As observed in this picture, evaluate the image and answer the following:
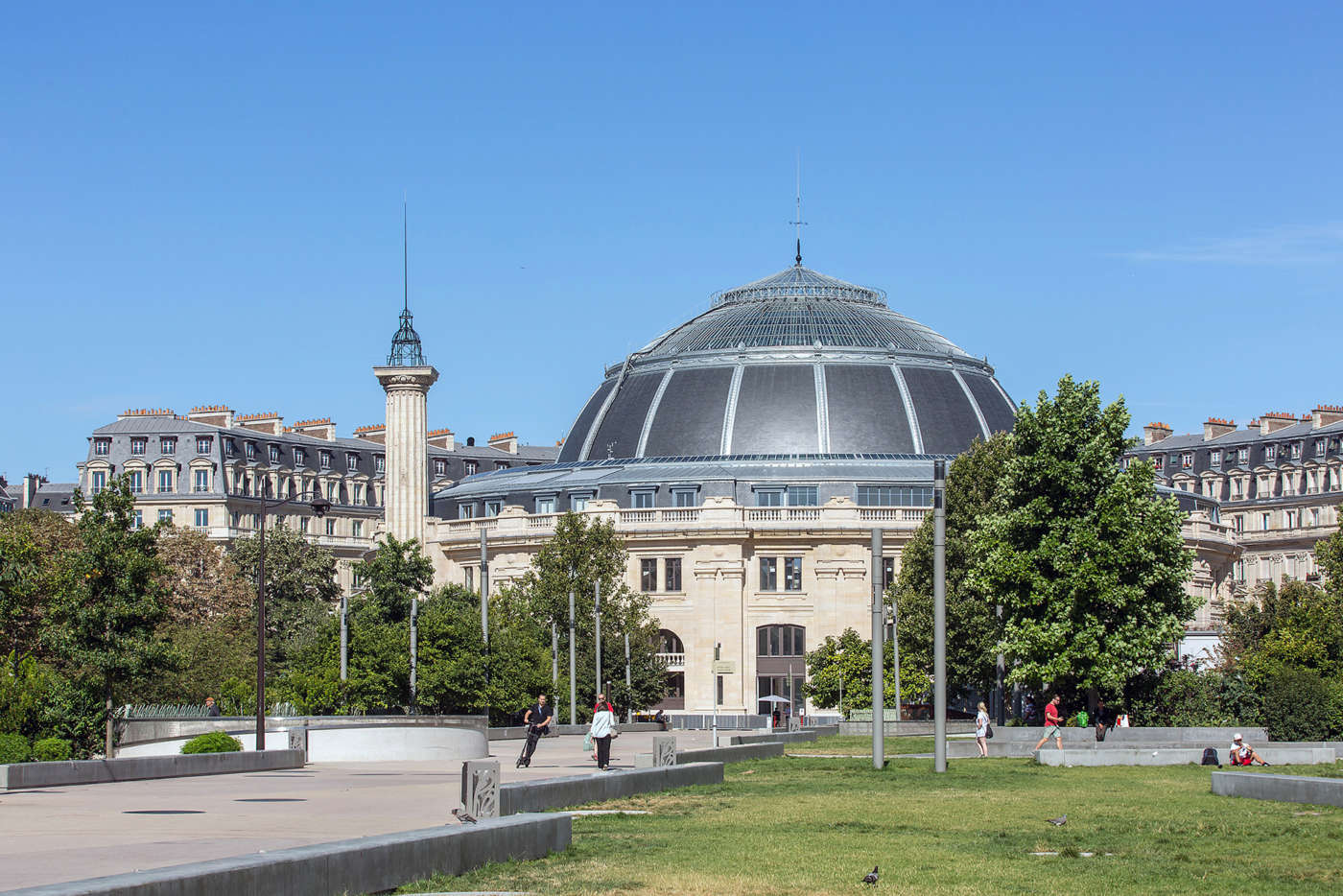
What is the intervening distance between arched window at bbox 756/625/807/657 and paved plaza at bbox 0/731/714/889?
6705 cm

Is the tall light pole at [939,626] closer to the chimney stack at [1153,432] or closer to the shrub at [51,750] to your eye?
the shrub at [51,750]

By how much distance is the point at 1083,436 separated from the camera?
47.3 metres

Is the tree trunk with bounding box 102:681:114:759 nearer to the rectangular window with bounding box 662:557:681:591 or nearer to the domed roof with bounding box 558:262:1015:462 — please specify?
the rectangular window with bounding box 662:557:681:591

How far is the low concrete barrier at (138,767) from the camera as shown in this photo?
2739 centimetres

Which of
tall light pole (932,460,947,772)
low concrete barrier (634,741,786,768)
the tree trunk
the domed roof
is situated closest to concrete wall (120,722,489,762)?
the tree trunk

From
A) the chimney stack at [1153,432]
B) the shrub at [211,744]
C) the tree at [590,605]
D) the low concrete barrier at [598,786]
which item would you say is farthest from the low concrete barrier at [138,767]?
the chimney stack at [1153,432]

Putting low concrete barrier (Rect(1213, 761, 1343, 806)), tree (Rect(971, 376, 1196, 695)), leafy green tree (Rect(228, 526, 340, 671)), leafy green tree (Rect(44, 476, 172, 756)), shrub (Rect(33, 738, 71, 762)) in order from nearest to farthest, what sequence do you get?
low concrete barrier (Rect(1213, 761, 1343, 806)) → shrub (Rect(33, 738, 71, 762)) → leafy green tree (Rect(44, 476, 172, 756)) → tree (Rect(971, 376, 1196, 695)) → leafy green tree (Rect(228, 526, 340, 671))

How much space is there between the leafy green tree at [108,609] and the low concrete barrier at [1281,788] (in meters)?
25.8

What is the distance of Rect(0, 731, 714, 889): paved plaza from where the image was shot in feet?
52.1

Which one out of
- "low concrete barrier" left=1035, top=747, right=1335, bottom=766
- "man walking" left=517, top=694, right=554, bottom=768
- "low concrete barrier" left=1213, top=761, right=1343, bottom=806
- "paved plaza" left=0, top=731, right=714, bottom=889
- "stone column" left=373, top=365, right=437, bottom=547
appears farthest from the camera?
"stone column" left=373, top=365, right=437, bottom=547

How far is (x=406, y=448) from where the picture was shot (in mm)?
112625

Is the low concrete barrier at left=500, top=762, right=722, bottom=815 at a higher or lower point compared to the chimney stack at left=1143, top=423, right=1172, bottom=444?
lower

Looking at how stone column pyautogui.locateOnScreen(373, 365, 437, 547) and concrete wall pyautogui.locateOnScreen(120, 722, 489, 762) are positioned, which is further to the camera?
stone column pyautogui.locateOnScreen(373, 365, 437, 547)

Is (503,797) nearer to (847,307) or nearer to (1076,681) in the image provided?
(1076,681)
